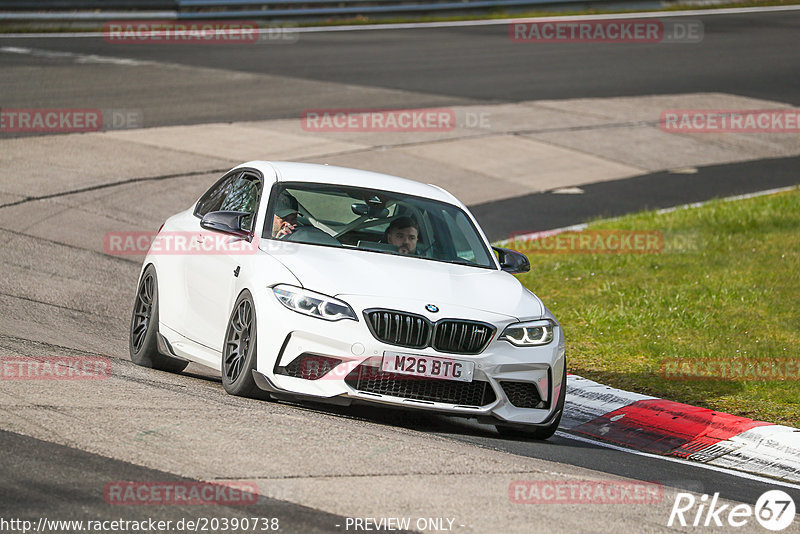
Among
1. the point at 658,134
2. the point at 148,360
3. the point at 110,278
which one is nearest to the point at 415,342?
the point at 148,360

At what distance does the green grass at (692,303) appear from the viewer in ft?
32.9

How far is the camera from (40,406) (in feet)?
22.0

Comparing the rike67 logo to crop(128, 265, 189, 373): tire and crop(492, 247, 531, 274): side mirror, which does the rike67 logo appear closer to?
crop(492, 247, 531, 274): side mirror

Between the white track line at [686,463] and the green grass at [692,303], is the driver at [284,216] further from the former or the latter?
the green grass at [692,303]

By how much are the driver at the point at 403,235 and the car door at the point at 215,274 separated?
971 mm

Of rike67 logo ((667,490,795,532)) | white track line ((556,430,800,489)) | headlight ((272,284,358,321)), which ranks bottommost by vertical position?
white track line ((556,430,800,489))

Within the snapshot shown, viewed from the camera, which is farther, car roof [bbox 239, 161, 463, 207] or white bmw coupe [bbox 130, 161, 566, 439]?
car roof [bbox 239, 161, 463, 207]

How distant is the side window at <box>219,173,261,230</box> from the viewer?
880 cm

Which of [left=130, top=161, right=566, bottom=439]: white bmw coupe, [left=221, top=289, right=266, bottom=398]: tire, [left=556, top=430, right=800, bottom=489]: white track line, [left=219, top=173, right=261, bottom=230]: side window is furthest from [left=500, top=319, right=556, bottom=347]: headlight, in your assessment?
[left=219, top=173, right=261, bottom=230]: side window

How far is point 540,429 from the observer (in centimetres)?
803

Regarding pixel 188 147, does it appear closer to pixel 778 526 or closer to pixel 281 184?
pixel 281 184

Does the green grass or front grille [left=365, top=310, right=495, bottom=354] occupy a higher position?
front grille [left=365, top=310, right=495, bottom=354]

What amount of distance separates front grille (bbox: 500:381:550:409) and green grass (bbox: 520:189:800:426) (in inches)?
86.8

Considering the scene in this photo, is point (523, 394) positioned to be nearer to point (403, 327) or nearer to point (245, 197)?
point (403, 327)
